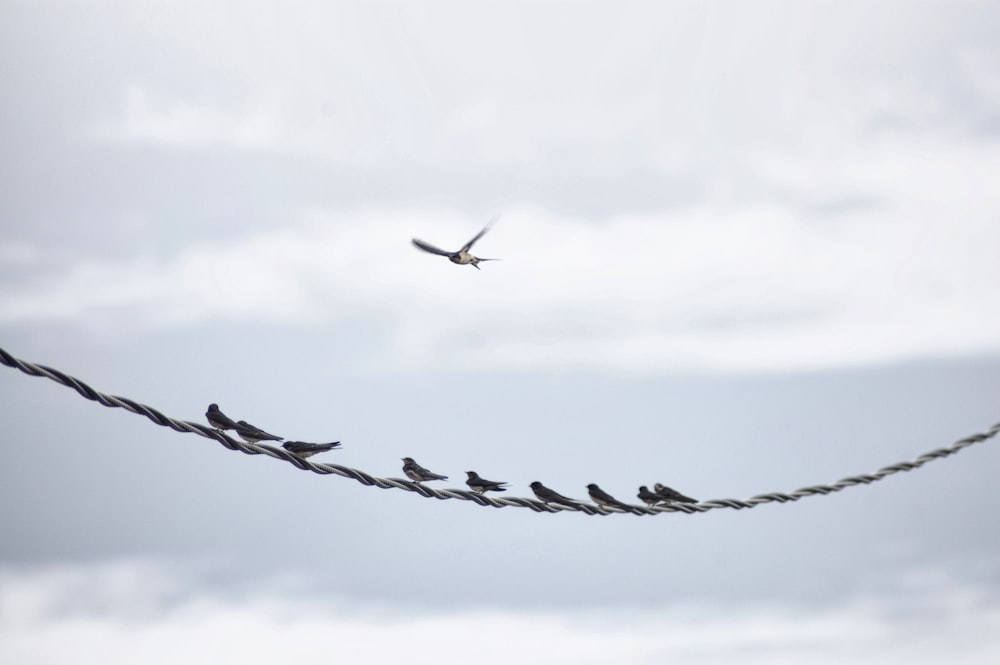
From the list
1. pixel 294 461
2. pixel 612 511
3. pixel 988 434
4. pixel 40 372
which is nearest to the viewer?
pixel 40 372

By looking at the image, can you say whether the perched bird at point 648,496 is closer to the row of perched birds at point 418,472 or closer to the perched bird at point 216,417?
the row of perched birds at point 418,472

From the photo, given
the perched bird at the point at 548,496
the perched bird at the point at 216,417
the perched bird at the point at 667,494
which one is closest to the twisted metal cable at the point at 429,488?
the perched bird at the point at 548,496

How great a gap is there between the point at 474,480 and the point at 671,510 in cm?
651

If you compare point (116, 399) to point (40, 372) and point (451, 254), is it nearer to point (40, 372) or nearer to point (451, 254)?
point (40, 372)

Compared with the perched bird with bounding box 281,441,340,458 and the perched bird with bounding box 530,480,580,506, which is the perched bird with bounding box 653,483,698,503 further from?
the perched bird with bounding box 281,441,340,458

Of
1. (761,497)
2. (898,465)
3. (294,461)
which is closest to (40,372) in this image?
(294,461)

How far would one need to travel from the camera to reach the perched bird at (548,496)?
1382cm

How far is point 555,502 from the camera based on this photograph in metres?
13.7

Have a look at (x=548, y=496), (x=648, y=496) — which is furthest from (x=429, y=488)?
(x=648, y=496)

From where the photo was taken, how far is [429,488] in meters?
13.0

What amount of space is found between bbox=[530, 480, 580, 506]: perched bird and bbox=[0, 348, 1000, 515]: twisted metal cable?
0.04m

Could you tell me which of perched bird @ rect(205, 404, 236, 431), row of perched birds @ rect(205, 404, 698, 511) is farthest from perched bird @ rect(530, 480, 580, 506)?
perched bird @ rect(205, 404, 236, 431)

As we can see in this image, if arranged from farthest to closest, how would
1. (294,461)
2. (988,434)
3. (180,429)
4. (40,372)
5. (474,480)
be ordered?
(474,480), (988,434), (294,461), (180,429), (40,372)

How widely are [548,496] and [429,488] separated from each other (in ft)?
12.3
